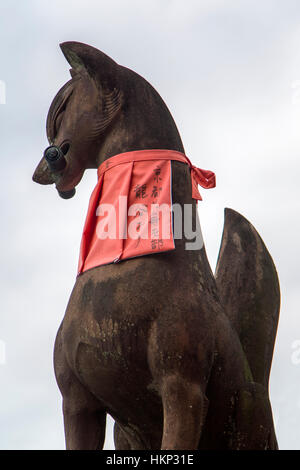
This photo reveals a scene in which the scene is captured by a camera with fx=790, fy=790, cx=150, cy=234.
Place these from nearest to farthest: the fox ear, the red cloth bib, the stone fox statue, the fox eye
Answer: the stone fox statue < the red cloth bib < the fox ear < the fox eye

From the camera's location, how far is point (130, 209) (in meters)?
4.79

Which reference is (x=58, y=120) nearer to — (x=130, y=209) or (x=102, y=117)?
(x=102, y=117)

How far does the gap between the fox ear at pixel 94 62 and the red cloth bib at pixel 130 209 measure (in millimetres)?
504

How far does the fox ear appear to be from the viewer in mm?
4945

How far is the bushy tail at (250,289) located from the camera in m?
5.17

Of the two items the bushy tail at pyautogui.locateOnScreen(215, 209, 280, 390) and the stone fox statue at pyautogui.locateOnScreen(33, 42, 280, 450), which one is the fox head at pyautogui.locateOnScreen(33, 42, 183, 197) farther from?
the bushy tail at pyautogui.locateOnScreen(215, 209, 280, 390)

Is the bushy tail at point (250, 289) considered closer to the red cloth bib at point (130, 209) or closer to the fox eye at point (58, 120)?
the red cloth bib at point (130, 209)

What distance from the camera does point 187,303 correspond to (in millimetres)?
4453
